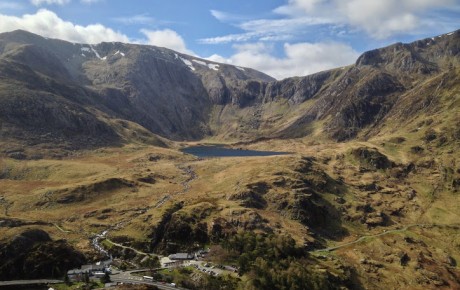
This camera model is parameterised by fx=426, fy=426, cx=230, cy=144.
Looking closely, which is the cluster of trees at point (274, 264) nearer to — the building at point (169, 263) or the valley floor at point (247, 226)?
the valley floor at point (247, 226)

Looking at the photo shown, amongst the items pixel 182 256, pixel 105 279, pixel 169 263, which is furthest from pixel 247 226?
pixel 105 279

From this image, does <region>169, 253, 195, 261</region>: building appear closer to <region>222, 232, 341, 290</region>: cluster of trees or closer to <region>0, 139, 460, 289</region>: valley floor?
<region>0, 139, 460, 289</region>: valley floor

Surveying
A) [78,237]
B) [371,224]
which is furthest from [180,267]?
[371,224]

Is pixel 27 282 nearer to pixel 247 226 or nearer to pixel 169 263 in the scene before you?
pixel 169 263

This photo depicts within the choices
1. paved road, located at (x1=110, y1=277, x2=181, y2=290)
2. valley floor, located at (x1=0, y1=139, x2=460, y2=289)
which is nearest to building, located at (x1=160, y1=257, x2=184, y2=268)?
valley floor, located at (x1=0, y1=139, x2=460, y2=289)

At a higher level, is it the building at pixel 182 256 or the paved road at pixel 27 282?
the building at pixel 182 256

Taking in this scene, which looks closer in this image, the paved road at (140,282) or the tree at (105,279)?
the paved road at (140,282)

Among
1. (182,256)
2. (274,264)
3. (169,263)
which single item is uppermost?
(274,264)

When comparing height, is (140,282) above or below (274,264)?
below

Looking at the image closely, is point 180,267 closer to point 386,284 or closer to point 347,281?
point 347,281

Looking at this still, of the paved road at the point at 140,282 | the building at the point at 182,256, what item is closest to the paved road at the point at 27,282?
the paved road at the point at 140,282
